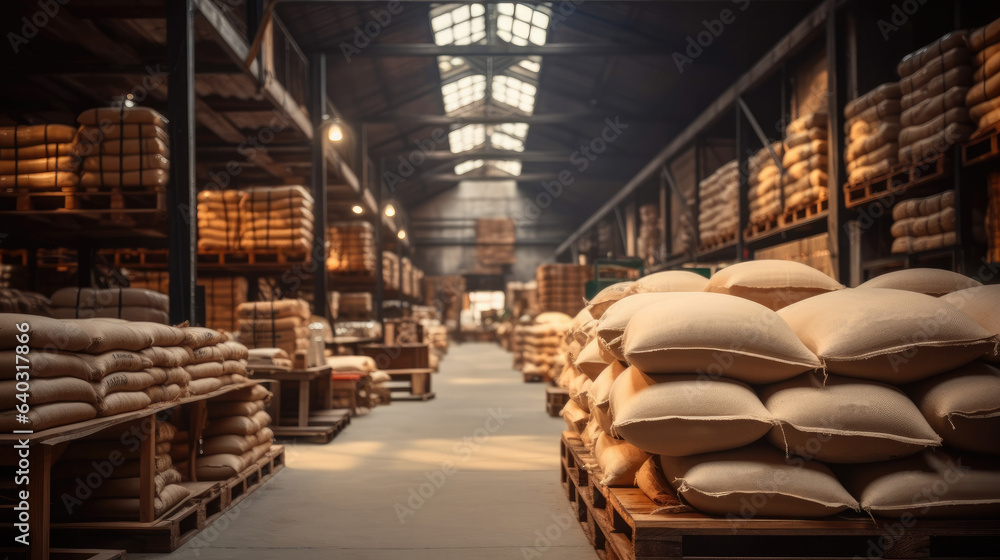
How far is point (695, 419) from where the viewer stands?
2.66m

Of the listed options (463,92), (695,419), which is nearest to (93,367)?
(695,419)

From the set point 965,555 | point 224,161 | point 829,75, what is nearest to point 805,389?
point 965,555

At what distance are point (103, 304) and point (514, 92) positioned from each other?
17.0 m

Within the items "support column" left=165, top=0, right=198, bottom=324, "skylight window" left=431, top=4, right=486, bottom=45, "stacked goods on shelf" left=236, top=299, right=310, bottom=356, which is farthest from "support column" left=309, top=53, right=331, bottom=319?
"support column" left=165, top=0, right=198, bottom=324

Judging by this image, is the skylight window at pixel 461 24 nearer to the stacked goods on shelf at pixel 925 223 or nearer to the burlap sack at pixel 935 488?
the stacked goods on shelf at pixel 925 223

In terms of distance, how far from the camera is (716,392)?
8.94ft

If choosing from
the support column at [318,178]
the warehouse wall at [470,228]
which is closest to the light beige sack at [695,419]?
the support column at [318,178]

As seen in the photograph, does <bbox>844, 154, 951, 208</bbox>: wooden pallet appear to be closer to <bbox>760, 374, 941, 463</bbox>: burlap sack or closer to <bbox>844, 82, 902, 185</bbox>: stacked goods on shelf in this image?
<bbox>844, 82, 902, 185</bbox>: stacked goods on shelf

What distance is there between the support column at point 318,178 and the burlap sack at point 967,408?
10627 millimetres

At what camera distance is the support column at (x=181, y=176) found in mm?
6246

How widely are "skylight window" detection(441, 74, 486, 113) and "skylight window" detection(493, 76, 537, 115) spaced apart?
45 centimetres

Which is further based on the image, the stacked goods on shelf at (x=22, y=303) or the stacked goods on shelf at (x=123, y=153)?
the stacked goods on shelf at (x=22, y=303)

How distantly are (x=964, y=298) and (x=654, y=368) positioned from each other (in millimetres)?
1480

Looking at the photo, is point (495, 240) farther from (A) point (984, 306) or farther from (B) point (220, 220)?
(A) point (984, 306)
